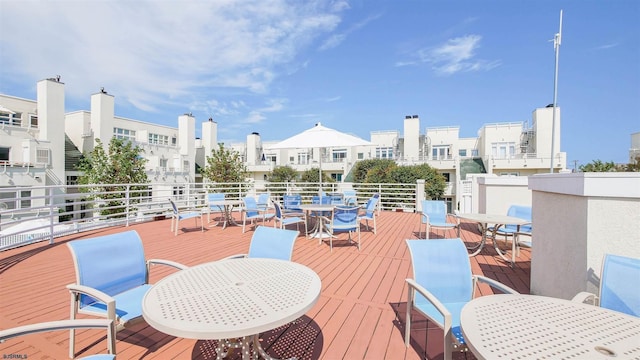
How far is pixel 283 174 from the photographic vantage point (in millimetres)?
30297

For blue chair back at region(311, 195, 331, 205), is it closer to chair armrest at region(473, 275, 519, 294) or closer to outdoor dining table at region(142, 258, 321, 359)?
outdoor dining table at region(142, 258, 321, 359)

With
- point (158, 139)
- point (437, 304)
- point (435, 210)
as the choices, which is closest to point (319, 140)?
point (435, 210)

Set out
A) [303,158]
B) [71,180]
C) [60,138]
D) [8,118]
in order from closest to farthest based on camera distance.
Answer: [8,118], [60,138], [71,180], [303,158]

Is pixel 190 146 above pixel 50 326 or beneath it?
above

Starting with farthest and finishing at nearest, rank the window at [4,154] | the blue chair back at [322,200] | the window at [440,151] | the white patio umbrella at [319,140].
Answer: the window at [440,151]
the window at [4,154]
the blue chair back at [322,200]
the white patio umbrella at [319,140]

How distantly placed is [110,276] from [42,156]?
20448 mm

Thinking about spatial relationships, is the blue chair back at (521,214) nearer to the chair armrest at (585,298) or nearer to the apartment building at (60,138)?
the chair armrest at (585,298)

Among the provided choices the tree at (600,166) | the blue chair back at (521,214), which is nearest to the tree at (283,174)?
the tree at (600,166)

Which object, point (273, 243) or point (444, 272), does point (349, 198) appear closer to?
point (273, 243)

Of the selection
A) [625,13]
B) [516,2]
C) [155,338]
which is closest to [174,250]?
[155,338]

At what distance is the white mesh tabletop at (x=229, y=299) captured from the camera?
1.32m

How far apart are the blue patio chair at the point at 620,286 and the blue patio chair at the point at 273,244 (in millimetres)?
2026

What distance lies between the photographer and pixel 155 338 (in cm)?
231

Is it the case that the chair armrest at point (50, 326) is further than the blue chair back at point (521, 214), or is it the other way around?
the blue chair back at point (521, 214)
